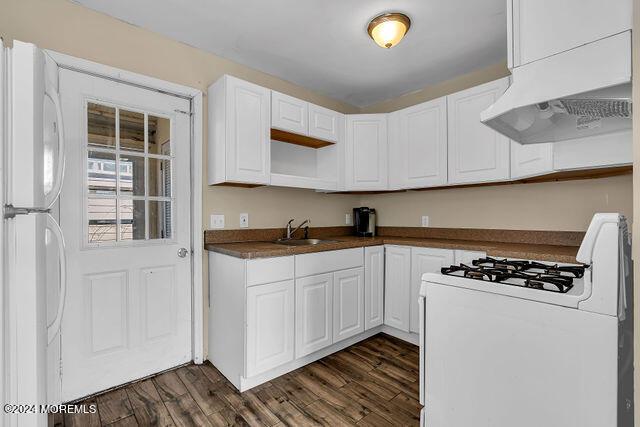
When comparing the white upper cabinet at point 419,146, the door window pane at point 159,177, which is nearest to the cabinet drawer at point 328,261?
the white upper cabinet at point 419,146

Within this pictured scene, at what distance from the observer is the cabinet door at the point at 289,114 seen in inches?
95.1

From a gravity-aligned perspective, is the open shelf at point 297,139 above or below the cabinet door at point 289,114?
below

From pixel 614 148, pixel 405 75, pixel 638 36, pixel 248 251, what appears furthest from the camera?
pixel 405 75

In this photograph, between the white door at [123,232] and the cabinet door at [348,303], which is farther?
the cabinet door at [348,303]

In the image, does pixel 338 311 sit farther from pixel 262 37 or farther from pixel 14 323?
pixel 262 37

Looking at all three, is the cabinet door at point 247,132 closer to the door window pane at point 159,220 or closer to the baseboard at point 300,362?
the door window pane at point 159,220

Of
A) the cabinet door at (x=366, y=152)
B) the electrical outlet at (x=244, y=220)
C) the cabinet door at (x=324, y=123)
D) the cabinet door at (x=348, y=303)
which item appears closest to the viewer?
the cabinet door at (x=348, y=303)

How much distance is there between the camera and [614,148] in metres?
1.57

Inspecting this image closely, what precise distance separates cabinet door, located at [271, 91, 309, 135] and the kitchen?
14 millimetres

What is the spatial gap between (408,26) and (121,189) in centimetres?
220

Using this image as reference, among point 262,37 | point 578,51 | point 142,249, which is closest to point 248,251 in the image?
point 142,249

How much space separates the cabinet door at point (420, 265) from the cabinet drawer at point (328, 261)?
446 millimetres

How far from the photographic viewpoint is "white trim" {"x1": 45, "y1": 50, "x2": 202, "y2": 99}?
179cm

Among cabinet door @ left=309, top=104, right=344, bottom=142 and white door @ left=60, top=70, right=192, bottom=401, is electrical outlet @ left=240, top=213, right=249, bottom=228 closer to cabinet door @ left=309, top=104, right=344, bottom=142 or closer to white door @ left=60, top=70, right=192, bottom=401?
white door @ left=60, top=70, right=192, bottom=401
